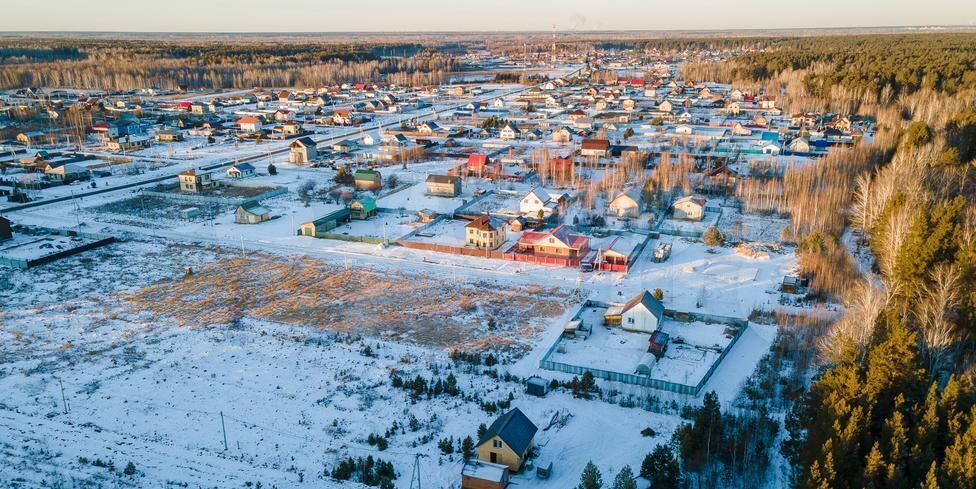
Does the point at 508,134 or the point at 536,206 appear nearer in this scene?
the point at 536,206

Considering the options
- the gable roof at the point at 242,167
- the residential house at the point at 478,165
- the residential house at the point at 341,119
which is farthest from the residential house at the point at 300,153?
the residential house at the point at 341,119

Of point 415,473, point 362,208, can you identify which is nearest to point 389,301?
point 415,473

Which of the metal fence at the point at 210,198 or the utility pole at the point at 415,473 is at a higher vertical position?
the metal fence at the point at 210,198

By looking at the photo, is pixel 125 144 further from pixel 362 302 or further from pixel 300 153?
pixel 362 302

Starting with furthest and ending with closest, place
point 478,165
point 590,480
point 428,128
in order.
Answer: point 428,128, point 478,165, point 590,480

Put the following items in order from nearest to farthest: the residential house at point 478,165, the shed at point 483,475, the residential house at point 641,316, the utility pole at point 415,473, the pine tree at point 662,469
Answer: the pine tree at point 662,469
the shed at point 483,475
the utility pole at point 415,473
the residential house at point 641,316
the residential house at point 478,165

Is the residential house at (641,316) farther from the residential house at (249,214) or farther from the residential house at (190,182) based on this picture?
the residential house at (190,182)

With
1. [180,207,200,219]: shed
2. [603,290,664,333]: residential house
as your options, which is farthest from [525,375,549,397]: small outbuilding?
[180,207,200,219]: shed
